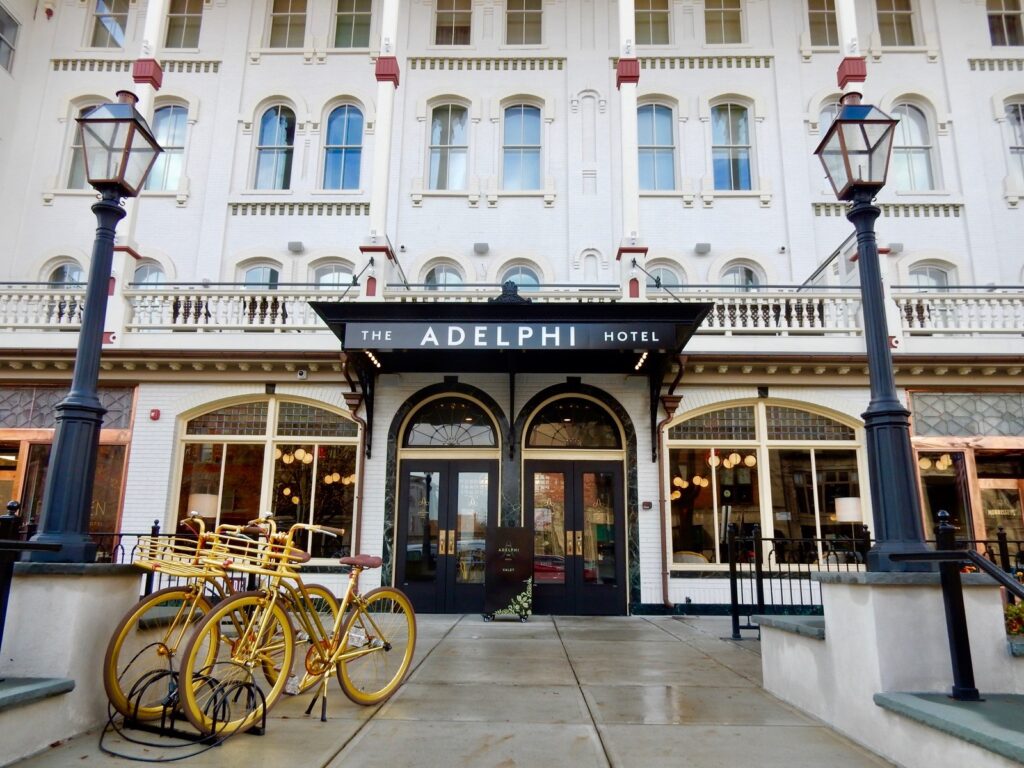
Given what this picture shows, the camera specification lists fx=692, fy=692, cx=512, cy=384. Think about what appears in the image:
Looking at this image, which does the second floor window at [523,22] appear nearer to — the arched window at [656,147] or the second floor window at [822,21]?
the arched window at [656,147]

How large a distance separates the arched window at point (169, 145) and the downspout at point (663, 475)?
11.2m

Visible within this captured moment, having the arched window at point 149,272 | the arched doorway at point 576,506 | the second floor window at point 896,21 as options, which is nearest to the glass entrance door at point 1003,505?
the arched doorway at point 576,506

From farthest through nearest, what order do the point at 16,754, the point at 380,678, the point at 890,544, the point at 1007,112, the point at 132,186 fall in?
1. the point at 1007,112
2. the point at 380,678
3. the point at 132,186
4. the point at 890,544
5. the point at 16,754

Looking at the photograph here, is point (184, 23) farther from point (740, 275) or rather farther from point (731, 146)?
point (740, 275)

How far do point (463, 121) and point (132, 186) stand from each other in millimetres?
10679

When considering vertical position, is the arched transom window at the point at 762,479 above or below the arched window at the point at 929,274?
below

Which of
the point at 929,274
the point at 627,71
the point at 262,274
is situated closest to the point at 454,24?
the point at 627,71

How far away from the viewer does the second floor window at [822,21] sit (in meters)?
15.5

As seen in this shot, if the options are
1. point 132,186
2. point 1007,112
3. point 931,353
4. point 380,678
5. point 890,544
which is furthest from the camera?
point 1007,112

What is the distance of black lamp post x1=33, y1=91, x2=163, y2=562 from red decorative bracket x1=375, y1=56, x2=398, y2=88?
25.4 feet

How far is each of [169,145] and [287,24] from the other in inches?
156

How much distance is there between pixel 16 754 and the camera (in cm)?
407

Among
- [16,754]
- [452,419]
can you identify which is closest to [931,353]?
[452,419]

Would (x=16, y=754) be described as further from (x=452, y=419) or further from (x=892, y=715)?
(x=452, y=419)
